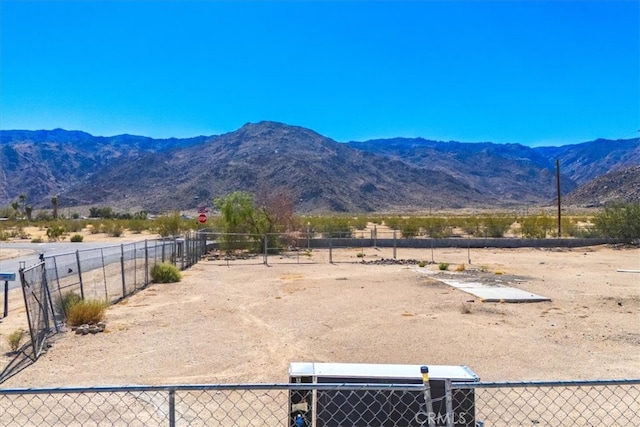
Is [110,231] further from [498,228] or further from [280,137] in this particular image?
[280,137]

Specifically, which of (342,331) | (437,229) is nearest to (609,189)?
(437,229)

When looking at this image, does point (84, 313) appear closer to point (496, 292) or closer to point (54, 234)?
point (496, 292)

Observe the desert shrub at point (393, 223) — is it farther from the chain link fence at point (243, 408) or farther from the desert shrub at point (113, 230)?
the chain link fence at point (243, 408)

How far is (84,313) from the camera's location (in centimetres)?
1367

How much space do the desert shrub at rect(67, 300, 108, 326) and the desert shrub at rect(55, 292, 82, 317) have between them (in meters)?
0.13

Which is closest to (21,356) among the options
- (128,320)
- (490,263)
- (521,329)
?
(128,320)

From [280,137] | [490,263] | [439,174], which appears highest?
[280,137]

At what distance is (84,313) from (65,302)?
3.07ft

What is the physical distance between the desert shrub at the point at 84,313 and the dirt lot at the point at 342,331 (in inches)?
16.9

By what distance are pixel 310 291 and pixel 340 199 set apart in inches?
4253

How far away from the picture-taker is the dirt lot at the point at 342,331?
10.2m

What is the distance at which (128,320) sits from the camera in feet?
47.9

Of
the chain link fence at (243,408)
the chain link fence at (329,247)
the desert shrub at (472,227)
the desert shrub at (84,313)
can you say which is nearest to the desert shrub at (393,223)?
the desert shrub at (472,227)

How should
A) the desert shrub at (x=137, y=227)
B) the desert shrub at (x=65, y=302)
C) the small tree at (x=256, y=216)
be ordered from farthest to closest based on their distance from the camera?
1. the desert shrub at (x=137, y=227)
2. the small tree at (x=256, y=216)
3. the desert shrub at (x=65, y=302)
